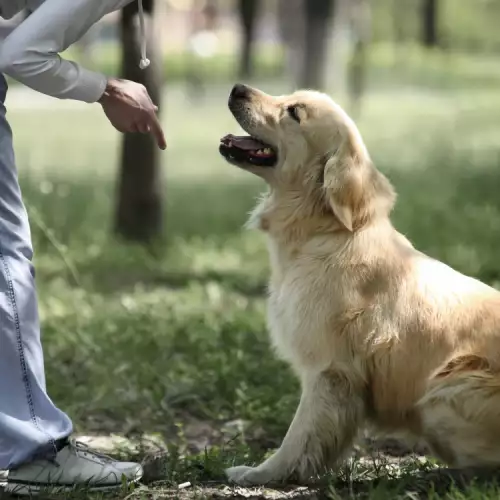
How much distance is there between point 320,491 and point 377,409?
406mm

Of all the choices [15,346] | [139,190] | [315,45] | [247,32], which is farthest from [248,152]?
[247,32]

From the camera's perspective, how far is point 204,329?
656cm

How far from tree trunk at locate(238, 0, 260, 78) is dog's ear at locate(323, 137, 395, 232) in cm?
2479

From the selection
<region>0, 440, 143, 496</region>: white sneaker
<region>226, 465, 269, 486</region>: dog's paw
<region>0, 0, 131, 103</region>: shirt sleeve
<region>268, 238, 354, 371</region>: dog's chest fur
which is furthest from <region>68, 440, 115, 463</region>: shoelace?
<region>0, 0, 131, 103</region>: shirt sleeve

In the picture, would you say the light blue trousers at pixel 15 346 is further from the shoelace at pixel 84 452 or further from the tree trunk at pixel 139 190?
the tree trunk at pixel 139 190

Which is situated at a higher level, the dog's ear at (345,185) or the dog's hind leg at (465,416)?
the dog's ear at (345,185)

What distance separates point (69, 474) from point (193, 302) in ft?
12.0

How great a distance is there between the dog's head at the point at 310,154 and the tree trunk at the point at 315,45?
18.4 m

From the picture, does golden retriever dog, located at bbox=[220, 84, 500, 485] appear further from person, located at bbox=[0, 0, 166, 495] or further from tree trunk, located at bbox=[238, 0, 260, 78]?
tree trunk, located at bbox=[238, 0, 260, 78]

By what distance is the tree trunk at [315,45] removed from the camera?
2252cm

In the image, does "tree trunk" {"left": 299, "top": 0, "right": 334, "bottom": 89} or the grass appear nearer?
the grass

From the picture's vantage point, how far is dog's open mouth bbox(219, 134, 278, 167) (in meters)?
Answer: 4.29

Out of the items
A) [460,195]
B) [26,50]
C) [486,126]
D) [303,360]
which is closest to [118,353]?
[303,360]

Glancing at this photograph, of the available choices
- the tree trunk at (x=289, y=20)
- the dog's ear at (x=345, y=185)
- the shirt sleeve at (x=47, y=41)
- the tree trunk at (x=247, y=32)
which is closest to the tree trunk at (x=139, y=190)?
the dog's ear at (x=345, y=185)
